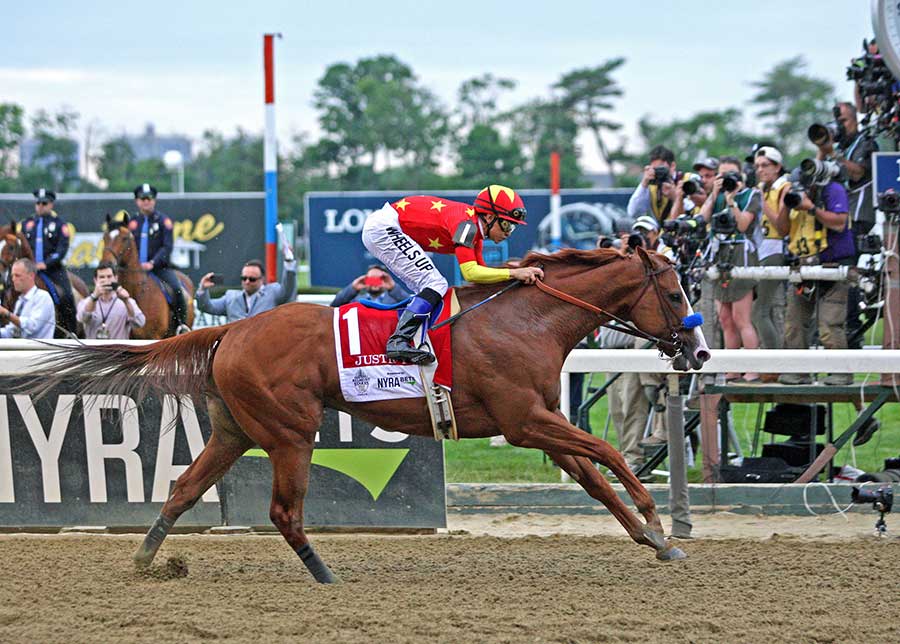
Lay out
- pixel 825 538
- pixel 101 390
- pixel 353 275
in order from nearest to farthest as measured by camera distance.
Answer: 1. pixel 101 390
2. pixel 825 538
3. pixel 353 275

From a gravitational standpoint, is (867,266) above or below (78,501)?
above

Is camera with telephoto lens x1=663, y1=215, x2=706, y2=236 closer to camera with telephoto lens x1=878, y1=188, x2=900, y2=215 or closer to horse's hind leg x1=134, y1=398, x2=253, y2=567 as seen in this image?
camera with telephoto lens x1=878, y1=188, x2=900, y2=215

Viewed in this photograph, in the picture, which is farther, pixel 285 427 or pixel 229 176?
pixel 229 176

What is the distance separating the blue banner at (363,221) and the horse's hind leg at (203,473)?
14.4 meters

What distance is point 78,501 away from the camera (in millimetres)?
7086

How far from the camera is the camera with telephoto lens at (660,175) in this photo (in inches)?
360

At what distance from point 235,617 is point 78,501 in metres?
2.44

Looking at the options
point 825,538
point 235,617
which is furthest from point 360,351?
point 825,538

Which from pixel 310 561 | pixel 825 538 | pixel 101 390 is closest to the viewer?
pixel 310 561

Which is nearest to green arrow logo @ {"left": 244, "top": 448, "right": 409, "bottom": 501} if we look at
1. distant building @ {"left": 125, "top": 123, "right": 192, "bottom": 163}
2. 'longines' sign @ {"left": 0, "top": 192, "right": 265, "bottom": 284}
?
'longines' sign @ {"left": 0, "top": 192, "right": 265, "bottom": 284}

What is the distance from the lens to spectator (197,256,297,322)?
31.0 ft

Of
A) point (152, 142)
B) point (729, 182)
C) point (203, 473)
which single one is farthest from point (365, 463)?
point (152, 142)

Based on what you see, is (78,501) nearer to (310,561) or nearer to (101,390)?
(101,390)

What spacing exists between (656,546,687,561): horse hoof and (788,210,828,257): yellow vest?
3.27 meters
